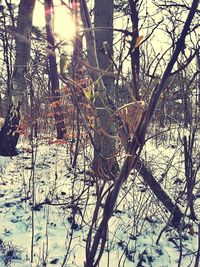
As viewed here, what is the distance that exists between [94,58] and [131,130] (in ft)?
0.84

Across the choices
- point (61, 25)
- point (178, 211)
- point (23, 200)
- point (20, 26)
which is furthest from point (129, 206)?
point (20, 26)

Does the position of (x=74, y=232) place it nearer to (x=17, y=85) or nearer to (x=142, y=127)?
(x=142, y=127)

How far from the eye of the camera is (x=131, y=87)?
96 cm

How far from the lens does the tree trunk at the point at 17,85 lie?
5406 mm

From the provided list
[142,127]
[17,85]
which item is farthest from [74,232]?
[17,85]

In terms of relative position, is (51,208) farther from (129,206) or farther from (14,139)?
(14,139)

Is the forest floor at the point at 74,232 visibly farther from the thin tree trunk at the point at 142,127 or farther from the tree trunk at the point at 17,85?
the tree trunk at the point at 17,85

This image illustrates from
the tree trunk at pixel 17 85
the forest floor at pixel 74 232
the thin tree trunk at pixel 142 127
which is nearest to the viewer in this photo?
the thin tree trunk at pixel 142 127

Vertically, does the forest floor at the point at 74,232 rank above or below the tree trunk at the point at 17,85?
below

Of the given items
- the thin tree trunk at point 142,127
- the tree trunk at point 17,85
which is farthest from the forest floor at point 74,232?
the tree trunk at point 17,85

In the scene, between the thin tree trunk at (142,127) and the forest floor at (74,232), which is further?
the forest floor at (74,232)

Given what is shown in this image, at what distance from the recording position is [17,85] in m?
5.38

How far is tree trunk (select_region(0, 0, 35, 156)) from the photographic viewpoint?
17.7ft

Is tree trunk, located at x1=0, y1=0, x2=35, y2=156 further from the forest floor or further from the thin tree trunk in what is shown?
the thin tree trunk
